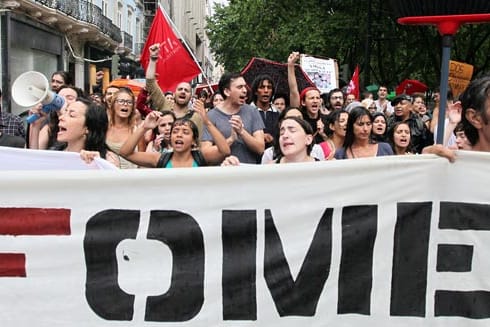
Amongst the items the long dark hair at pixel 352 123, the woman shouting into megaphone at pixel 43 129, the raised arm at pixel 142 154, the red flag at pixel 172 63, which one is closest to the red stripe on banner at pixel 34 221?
the woman shouting into megaphone at pixel 43 129

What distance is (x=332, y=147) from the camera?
5.28 meters

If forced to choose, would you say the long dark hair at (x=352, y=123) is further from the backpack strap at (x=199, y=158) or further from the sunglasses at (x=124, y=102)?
the sunglasses at (x=124, y=102)

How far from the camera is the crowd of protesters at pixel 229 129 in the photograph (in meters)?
3.62

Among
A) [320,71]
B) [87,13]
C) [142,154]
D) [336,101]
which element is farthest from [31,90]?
[87,13]

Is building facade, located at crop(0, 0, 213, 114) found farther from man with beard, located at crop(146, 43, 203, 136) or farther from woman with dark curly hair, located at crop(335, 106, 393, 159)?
woman with dark curly hair, located at crop(335, 106, 393, 159)

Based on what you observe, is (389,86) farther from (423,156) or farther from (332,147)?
(423,156)

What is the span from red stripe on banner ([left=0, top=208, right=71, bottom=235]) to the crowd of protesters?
0.53m

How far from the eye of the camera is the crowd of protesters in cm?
362

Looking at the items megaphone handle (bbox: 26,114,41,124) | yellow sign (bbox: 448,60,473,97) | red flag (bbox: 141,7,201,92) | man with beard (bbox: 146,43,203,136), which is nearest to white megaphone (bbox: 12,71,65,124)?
megaphone handle (bbox: 26,114,41,124)

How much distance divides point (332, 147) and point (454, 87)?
294cm

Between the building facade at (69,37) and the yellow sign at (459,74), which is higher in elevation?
the building facade at (69,37)

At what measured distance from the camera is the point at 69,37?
27766 millimetres

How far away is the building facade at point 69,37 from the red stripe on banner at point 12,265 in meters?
11.2

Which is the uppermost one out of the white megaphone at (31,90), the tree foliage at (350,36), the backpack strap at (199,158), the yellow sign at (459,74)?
the tree foliage at (350,36)
